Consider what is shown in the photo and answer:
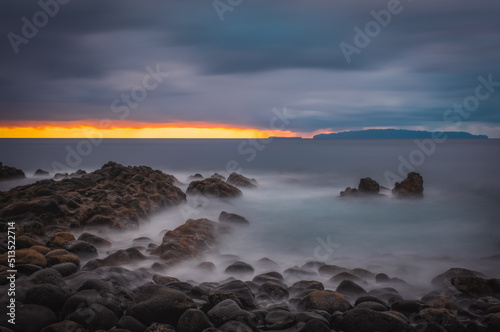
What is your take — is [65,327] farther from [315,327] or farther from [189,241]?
[189,241]

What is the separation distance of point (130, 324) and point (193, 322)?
2.97ft

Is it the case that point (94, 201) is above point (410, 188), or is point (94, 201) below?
below

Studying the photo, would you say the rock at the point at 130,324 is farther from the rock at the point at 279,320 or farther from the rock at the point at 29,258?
the rock at the point at 29,258

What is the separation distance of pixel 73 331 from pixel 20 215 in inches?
346

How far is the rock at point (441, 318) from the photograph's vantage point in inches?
231

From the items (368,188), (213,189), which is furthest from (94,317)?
(368,188)

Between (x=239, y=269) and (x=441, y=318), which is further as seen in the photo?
(x=239, y=269)

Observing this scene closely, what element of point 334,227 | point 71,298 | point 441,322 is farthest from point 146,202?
point 441,322

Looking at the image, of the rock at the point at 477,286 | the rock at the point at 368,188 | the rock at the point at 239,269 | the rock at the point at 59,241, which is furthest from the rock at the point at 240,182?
the rock at the point at 477,286

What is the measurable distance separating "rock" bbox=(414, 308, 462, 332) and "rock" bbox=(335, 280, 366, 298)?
1.61 metres

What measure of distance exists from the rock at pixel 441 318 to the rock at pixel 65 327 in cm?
534

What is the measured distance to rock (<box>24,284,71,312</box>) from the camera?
5.44 m

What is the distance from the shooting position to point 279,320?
5.88 meters

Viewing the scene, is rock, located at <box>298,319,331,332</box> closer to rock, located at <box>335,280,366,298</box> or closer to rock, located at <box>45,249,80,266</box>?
rock, located at <box>335,280,366,298</box>
